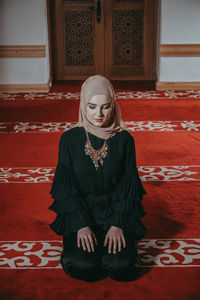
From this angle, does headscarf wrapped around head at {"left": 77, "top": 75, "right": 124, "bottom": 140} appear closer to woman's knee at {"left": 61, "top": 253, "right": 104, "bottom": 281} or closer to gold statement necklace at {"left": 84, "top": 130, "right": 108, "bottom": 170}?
gold statement necklace at {"left": 84, "top": 130, "right": 108, "bottom": 170}

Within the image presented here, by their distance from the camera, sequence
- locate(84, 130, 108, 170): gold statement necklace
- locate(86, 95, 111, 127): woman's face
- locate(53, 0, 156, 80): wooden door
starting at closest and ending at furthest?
locate(86, 95, 111, 127): woman's face < locate(84, 130, 108, 170): gold statement necklace < locate(53, 0, 156, 80): wooden door

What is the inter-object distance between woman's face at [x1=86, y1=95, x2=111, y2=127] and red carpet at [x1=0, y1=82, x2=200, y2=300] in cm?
70

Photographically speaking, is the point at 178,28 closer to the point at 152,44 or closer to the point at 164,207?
the point at 152,44

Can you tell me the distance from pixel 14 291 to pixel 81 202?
47 cm

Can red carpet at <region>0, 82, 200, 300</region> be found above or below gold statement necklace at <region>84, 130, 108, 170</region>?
below

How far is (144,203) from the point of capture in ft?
9.39

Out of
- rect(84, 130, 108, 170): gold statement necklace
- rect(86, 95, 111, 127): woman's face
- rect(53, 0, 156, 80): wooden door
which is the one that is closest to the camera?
rect(86, 95, 111, 127): woman's face

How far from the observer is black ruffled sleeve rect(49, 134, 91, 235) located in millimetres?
1980

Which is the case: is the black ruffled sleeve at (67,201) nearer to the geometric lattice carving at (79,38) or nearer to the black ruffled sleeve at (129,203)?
the black ruffled sleeve at (129,203)

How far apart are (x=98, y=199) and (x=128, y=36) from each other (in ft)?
18.9

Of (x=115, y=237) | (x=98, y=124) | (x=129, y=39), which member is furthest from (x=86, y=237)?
(x=129, y=39)

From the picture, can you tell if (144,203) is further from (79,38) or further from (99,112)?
(79,38)

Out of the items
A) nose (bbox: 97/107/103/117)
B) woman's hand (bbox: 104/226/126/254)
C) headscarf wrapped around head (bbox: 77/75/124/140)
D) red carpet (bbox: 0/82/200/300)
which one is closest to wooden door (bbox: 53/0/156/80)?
red carpet (bbox: 0/82/200/300)

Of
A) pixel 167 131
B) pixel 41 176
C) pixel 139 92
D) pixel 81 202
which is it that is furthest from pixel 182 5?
pixel 81 202
